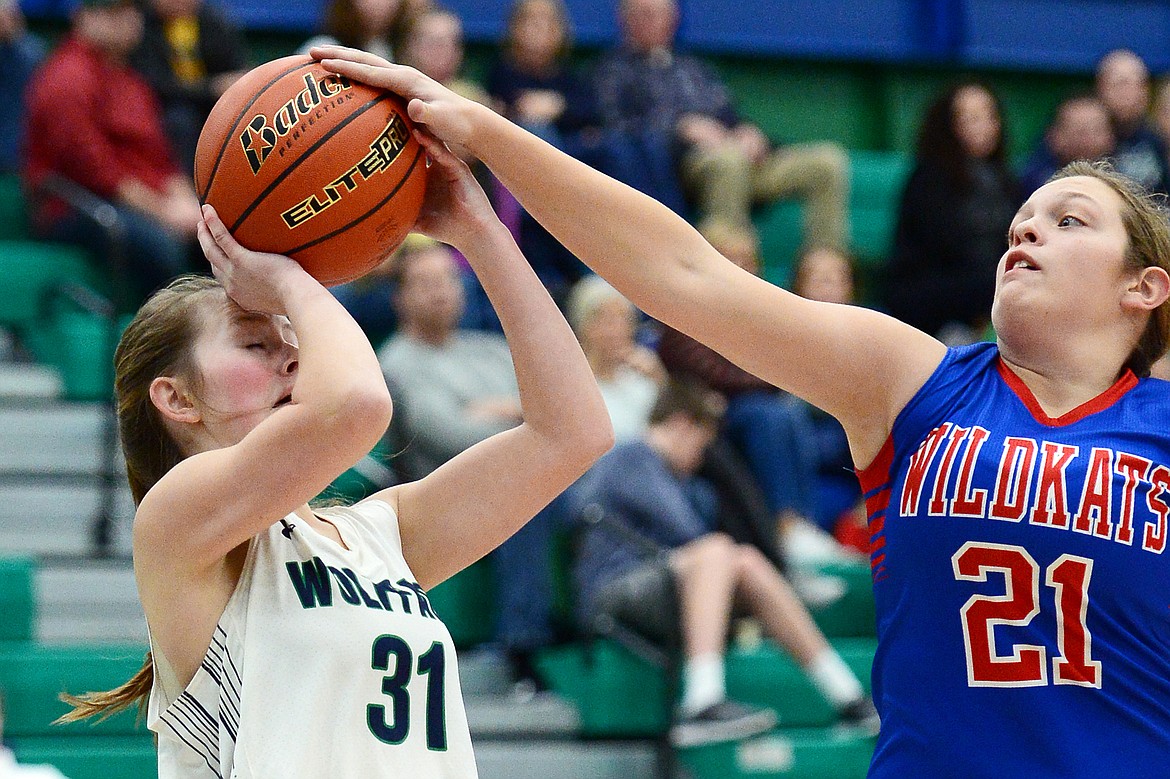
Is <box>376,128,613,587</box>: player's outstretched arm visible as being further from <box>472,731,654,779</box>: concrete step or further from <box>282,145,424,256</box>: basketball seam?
<box>472,731,654,779</box>: concrete step

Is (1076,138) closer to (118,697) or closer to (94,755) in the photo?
(94,755)

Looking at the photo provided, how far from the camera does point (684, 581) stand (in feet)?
19.4

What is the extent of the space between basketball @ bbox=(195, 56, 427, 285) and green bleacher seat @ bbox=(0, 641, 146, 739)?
3.21 m

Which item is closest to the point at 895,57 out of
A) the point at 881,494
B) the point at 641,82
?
the point at 641,82

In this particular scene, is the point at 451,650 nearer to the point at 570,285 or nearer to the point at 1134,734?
the point at 1134,734

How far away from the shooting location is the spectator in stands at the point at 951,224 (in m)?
7.69

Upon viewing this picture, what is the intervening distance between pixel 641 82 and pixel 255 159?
6006 mm

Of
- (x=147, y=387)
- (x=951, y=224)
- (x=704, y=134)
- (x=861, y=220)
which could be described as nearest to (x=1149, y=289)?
→ (x=147, y=387)

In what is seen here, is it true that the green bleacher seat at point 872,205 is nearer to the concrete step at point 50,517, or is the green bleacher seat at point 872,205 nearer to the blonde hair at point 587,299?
the blonde hair at point 587,299

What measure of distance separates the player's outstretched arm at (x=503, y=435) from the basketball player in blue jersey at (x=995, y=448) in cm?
18

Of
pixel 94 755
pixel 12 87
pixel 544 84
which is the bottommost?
pixel 94 755

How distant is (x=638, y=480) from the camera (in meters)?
6.09

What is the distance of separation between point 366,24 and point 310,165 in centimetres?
497

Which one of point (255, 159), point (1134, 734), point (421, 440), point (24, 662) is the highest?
point (255, 159)
